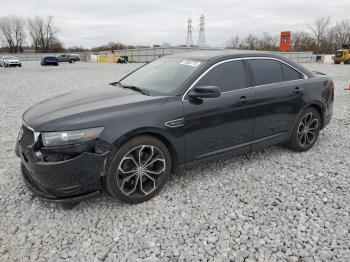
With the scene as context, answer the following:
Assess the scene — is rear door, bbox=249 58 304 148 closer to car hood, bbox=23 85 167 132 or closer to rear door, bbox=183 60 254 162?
rear door, bbox=183 60 254 162

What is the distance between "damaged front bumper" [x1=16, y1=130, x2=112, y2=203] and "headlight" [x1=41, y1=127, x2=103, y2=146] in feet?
0.25

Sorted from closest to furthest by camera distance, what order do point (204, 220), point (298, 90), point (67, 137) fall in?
1. point (67, 137)
2. point (204, 220)
3. point (298, 90)

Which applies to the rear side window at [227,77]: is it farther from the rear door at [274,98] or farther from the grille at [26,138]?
the grille at [26,138]

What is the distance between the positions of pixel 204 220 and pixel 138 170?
A: 0.87 m

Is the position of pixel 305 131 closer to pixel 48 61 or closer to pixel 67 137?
pixel 67 137

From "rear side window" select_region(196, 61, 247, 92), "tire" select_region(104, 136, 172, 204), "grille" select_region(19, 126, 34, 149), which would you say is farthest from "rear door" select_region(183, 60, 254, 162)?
"grille" select_region(19, 126, 34, 149)

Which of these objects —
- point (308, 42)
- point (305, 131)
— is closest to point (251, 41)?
point (308, 42)

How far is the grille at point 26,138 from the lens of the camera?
8.68 feet

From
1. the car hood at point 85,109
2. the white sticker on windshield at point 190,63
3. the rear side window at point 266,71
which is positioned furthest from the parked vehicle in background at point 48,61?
the rear side window at point 266,71

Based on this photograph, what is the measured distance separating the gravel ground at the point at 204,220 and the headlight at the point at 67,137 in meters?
0.82

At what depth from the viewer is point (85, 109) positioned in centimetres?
275

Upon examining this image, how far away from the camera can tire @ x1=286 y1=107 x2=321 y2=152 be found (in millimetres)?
4156

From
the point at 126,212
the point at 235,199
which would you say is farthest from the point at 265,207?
the point at 126,212

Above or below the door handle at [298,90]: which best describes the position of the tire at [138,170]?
below
